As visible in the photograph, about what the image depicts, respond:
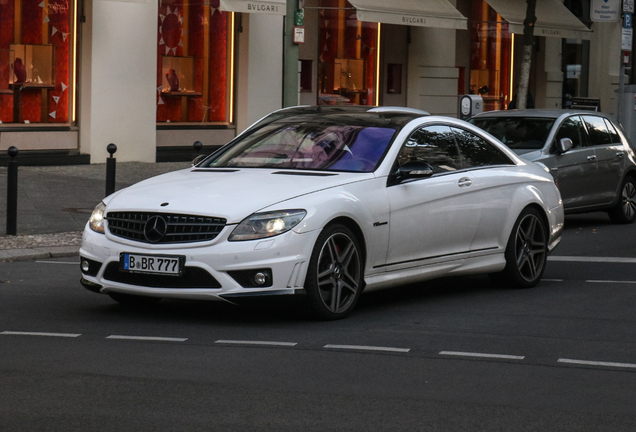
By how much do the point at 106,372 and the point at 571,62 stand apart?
29012mm

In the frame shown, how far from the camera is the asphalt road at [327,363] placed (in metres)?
5.06

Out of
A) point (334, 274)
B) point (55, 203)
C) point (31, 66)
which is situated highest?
point (31, 66)

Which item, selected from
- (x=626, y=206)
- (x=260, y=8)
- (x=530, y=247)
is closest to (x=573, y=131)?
(x=626, y=206)

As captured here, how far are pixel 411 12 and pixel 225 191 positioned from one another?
1777 centimetres

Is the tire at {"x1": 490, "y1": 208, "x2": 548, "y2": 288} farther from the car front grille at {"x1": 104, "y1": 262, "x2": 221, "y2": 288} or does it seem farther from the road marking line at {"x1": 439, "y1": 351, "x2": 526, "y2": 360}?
the car front grille at {"x1": 104, "y1": 262, "x2": 221, "y2": 288}

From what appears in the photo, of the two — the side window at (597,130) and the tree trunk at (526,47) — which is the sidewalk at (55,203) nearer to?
the side window at (597,130)

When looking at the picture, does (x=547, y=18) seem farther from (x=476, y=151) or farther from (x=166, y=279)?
(x=166, y=279)

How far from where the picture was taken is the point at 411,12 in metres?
24.5

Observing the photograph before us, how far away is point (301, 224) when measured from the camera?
7.18 meters

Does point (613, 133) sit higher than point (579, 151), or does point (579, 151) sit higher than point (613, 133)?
point (613, 133)

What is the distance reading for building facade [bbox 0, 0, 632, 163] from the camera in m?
20.0

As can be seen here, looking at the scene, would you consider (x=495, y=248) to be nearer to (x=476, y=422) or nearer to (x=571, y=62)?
(x=476, y=422)

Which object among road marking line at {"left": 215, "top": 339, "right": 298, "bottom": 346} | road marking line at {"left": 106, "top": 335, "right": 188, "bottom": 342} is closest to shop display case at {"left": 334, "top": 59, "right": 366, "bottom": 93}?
road marking line at {"left": 106, "top": 335, "right": 188, "bottom": 342}

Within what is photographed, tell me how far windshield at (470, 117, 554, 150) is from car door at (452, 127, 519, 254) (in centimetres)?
493
